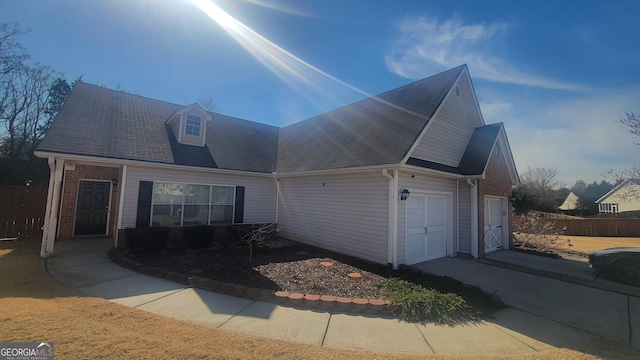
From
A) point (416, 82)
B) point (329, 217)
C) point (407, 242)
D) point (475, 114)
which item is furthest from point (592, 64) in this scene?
point (329, 217)

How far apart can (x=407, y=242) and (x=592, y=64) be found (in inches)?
367

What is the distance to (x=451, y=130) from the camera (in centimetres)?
1036

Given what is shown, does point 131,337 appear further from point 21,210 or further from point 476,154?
point 21,210

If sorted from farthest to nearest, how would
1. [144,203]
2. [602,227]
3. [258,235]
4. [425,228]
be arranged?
[602,227], [258,235], [144,203], [425,228]

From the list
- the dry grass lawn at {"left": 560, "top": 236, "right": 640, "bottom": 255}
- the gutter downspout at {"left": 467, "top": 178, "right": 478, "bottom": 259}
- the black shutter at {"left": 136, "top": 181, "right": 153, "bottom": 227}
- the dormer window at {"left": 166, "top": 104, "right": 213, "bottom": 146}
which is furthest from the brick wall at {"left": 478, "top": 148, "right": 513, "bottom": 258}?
the black shutter at {"left": 136, "top": 181, "right": 153, "bottom": 227}

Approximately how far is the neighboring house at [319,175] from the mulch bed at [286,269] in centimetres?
92

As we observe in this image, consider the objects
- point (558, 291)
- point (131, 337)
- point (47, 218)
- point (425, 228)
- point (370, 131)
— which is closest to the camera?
point (131, 337)

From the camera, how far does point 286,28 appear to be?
353 inches

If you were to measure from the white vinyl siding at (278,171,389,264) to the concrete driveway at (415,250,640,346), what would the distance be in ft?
6.34

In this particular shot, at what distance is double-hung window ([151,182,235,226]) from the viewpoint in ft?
32.6

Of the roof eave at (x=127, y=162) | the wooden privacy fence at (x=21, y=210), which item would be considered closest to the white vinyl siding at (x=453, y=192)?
the roof eave at (x=127, y=162)

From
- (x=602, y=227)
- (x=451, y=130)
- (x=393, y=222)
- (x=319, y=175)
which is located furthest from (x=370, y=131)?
(x=602, y=227)

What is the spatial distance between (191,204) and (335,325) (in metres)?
8.44

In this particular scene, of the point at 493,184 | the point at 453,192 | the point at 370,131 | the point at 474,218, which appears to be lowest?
the point at 474,218
